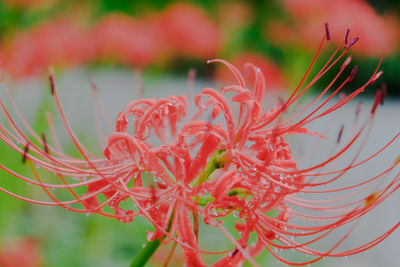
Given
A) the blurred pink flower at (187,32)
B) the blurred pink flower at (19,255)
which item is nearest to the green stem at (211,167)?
the blurred pink flower at (19,255)

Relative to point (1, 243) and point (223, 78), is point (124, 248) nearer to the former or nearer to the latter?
point (1, 243)

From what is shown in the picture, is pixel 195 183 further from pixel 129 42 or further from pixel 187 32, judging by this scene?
pixel 187 32

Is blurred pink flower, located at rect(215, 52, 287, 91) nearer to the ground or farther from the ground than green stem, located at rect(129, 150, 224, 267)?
farther from the ground

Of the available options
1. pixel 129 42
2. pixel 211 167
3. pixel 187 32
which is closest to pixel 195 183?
pixel 211 167

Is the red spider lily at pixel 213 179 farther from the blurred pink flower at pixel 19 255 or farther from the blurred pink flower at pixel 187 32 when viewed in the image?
the blurred pink flower at pixel 187 32

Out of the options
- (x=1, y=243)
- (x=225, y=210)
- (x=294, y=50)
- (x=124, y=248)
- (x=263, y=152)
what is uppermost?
(x=294, y=50)

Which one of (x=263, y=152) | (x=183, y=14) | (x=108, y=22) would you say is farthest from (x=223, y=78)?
(x=263, y=152)

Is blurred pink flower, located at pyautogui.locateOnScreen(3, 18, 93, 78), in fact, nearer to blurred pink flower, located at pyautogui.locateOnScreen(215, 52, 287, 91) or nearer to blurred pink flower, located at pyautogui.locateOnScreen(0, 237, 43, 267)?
blurred pink flower, located at pyautogui.locateOnScreen(0, 237, 43, 267)

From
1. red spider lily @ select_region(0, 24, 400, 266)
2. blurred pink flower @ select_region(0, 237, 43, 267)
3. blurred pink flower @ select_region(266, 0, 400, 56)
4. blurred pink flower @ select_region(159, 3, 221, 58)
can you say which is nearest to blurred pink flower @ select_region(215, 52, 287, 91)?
blurred pink flower @ select_region(159, 3, 221, 58)
